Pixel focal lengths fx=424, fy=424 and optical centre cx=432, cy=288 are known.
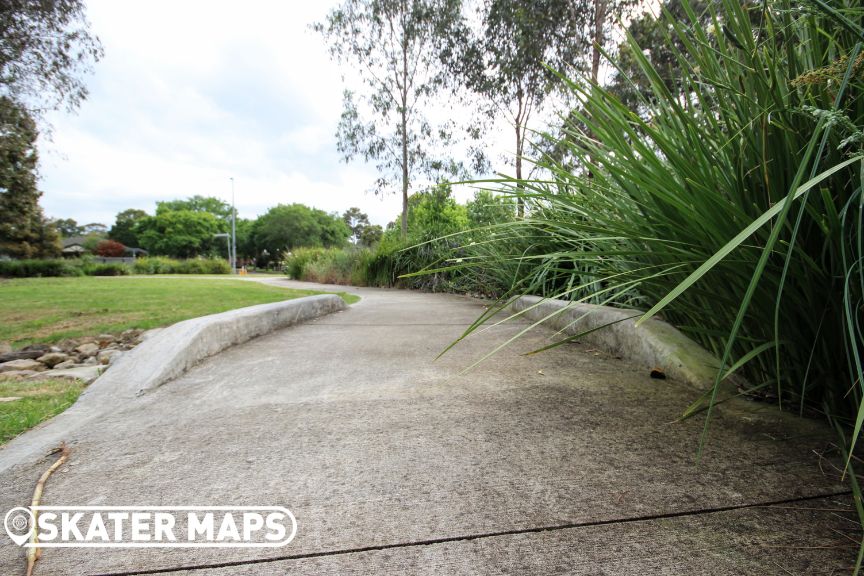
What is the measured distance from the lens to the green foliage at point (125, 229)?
7138 cm

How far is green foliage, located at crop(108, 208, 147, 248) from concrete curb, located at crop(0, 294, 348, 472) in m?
81.7

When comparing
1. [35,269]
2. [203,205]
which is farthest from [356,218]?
[35,269]

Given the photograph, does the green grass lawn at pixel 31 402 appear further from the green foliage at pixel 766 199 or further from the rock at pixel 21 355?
the green foliage at pixel 766 199

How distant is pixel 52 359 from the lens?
3104 mm

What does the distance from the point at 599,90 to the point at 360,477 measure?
148 cm

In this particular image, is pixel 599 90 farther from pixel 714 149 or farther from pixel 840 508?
pixel 840 508

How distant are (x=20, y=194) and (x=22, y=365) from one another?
19662mm

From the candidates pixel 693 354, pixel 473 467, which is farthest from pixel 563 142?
pixel 473 467

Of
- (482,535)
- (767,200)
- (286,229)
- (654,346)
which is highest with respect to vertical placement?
(286,229)

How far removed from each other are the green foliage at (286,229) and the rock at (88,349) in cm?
5565

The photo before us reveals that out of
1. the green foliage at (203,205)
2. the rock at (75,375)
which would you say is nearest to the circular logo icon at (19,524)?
the rock at (75,375)

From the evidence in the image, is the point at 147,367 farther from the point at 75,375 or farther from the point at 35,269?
the point at 35,269

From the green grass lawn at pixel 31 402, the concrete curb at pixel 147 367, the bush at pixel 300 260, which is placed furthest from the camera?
the bush at pixel 300 260

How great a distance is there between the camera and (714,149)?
1.45m
